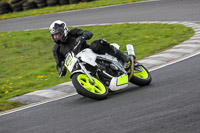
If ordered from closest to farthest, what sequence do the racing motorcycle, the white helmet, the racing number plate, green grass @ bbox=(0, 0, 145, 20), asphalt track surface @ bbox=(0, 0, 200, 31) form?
the racing motorcycle, the racing number plate, the white helmet, asphalt track surface @ bbox=(0, 0, 200, 31), green grass @ bbox=(0, 0, 145, 20)

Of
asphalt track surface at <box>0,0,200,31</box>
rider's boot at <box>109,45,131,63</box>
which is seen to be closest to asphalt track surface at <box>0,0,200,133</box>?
rider's boot at <box>109,45,131,63</box>

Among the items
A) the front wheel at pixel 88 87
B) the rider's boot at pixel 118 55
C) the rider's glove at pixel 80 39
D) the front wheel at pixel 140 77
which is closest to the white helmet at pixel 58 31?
the rider's glove at pixel 80 39

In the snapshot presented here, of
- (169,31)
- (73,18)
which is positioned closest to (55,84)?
(169,31)

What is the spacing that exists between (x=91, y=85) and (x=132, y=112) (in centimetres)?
130

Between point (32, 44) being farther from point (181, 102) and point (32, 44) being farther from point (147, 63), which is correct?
point (181, 102)

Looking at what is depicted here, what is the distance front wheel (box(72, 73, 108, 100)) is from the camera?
6199 mm

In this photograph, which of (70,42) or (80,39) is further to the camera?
(70,42)

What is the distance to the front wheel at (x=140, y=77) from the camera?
275 inches

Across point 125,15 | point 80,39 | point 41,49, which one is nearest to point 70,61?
point 80,39

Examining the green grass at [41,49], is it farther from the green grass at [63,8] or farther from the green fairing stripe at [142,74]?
the green grass at [63,8]

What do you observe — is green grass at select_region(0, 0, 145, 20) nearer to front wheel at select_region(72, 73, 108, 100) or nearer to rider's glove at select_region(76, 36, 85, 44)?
rider's glove at select_region(76, 36, 85, 44)

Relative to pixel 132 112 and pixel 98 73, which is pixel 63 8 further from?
pixel 132 112

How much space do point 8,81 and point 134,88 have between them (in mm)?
3750

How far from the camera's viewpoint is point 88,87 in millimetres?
6320
